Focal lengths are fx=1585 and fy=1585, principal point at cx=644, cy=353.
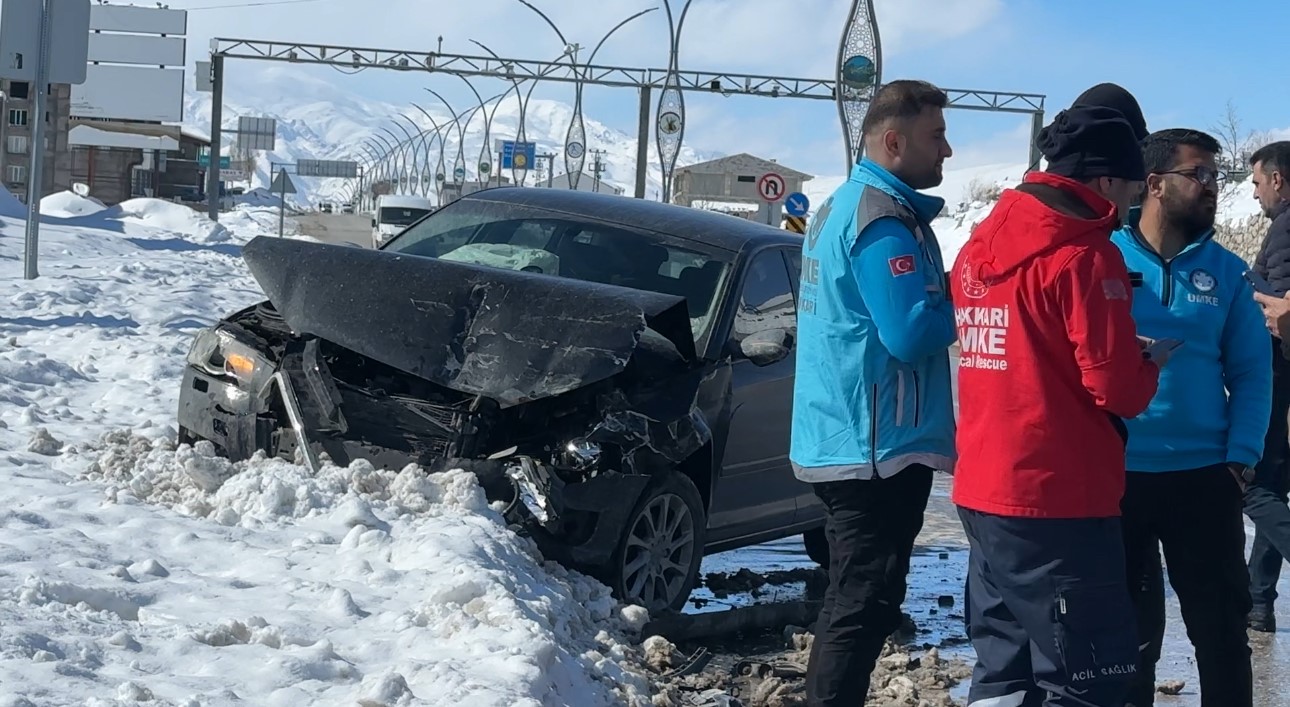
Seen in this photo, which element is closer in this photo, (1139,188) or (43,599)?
(1139,188)

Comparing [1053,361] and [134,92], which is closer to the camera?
[1053,361]

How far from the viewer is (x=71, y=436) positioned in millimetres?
8109

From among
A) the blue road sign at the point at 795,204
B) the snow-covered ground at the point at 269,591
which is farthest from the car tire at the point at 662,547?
the blue road sign at the point at 795,204

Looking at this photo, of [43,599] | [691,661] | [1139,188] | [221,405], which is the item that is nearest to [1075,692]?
[1139,188]

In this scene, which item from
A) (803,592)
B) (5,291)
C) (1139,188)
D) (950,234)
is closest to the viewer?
(1139,188)

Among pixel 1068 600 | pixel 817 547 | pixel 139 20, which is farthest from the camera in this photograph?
pixel 139 20

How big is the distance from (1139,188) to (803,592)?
164 inches

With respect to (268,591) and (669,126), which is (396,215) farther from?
(268,591)

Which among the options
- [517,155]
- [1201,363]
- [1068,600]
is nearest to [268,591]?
[1068,600]

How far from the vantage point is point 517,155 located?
59688mm

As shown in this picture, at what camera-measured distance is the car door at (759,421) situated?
673cm

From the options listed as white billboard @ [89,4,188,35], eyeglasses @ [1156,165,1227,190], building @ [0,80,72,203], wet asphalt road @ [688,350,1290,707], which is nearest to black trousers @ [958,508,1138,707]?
eyeglasses @ [1156,165,1227,190]

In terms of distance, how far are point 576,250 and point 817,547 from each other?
216 centimetres

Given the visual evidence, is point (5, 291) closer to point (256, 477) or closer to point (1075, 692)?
point (256, 477)
